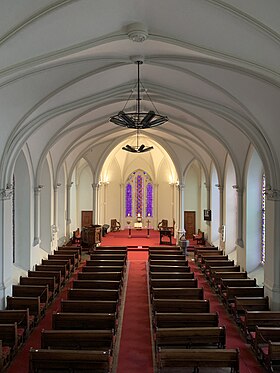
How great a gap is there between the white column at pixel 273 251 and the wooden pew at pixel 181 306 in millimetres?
2941

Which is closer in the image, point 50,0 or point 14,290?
point 50,0

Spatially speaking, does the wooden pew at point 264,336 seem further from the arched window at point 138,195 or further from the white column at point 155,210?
the arched window at point 138,195

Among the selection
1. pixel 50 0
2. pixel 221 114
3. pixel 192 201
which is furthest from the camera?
pixel 192 201

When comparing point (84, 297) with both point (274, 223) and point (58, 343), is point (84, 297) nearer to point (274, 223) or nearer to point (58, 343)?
point (58, 343)

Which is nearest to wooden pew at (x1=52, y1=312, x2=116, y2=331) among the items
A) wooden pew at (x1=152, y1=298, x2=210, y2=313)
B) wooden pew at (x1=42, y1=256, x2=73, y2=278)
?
wooden pew at (x1=152, y1=298, x2=210, y2=313)

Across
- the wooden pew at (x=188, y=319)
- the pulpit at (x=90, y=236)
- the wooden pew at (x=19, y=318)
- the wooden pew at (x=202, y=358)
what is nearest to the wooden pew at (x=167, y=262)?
the pulpit at (x=90, y=236)

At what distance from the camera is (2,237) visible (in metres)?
13.3

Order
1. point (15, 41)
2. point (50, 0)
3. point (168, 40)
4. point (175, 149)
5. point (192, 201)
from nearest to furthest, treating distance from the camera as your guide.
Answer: point (50, 0) < point (15, 41) < point (168, 40) < point (175, 149) < point (192, 201)

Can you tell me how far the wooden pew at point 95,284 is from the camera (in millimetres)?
14008

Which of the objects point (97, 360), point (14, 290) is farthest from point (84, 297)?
point (97, 360)

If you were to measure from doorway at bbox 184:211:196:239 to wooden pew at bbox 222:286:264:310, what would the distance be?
16621mm

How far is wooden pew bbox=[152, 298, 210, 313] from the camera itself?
11406 millimetres

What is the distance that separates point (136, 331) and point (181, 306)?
1.46m

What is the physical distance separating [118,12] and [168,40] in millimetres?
1486
